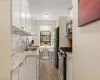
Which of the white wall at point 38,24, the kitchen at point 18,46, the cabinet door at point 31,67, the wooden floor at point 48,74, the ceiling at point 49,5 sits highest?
the ceiling at point 49,5

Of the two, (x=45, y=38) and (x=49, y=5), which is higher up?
(x=49, y=5)

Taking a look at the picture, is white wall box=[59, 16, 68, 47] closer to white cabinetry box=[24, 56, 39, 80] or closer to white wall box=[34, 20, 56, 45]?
white cabinetry box=[24, 56, 39, 80]

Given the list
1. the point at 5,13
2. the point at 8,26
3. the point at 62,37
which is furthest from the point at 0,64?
the point at 62,37

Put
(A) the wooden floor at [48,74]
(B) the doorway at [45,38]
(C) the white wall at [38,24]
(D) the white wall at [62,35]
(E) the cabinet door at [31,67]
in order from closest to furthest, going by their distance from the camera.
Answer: (E) the cabinet door at [31,67]
(A) the wooden floor at [48,74]
(D) the white wall at [62,35]
(C) the white wall at [38,24]
(B) the doorway at [45,38]

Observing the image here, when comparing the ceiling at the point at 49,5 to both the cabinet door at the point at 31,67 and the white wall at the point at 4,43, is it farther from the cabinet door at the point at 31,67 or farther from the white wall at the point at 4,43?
the white wall at the point at 4,43

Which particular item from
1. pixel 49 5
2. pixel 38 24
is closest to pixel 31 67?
pixel 49 5

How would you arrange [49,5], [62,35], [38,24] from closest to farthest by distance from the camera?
[49,5], [62,35], [38,24]

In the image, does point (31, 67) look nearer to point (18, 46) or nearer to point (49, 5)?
point (18, 46)

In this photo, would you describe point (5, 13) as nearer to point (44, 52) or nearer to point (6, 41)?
point (6, 41)

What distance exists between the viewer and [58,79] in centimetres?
436

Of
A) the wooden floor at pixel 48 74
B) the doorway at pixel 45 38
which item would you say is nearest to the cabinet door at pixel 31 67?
the wooden floor at pixel 48 74

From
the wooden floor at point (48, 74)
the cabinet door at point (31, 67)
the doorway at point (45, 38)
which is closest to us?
the cabinet door at point (31, 67)

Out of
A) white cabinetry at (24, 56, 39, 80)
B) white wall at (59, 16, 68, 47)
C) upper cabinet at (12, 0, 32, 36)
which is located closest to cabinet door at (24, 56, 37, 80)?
white cabinetry at (24, 56, 39, 80)

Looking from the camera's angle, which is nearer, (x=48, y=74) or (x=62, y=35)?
(x=48, y=74)
